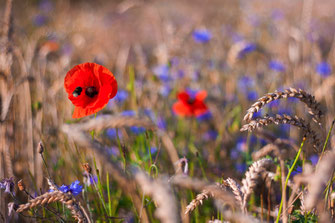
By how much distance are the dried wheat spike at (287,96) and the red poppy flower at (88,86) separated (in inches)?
16.9

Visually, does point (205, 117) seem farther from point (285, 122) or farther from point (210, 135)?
point (285, 122)

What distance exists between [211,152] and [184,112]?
33 cm

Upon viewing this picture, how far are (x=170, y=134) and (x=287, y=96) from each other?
1162mm

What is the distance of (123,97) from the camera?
219 centimetres

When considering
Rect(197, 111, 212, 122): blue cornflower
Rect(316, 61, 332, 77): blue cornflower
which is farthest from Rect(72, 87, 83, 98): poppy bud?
Rect(316, 61, 332, 77): blue cornflower

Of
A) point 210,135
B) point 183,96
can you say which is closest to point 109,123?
point 183,96

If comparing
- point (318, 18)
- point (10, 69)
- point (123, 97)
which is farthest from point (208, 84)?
point (318, 18)

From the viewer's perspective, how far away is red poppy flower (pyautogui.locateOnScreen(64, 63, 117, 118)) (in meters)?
0.95

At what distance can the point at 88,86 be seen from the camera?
1061 millimetres

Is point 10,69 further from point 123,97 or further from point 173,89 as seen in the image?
point 173,89

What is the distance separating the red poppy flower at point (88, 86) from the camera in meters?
0.95

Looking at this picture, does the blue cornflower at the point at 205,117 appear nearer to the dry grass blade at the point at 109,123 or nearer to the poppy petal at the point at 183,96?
the poppy petal at the point at 183,96

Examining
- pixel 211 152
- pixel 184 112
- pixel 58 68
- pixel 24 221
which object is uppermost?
pixel 58 68

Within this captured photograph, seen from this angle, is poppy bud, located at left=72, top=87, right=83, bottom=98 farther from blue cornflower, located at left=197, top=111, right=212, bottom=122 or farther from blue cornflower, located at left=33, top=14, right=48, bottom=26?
blue cornflower, located at left=33, top=14, right=48, bottom=26
